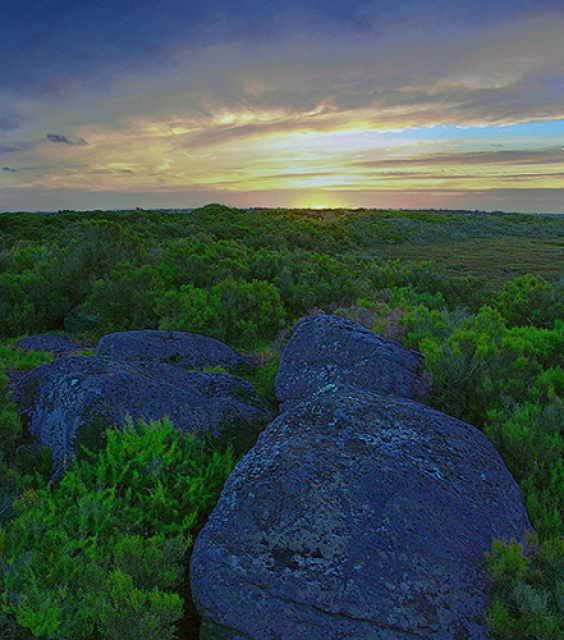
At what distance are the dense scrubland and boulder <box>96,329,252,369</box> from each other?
0.59 m

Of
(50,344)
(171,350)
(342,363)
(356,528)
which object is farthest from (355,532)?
(50,344)

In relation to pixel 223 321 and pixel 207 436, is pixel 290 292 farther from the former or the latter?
pixel 207 436

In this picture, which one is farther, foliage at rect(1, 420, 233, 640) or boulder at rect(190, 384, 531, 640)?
boulder at rect(190, 384, 531, 640)

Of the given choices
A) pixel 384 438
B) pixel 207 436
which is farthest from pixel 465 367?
pixel 207 436

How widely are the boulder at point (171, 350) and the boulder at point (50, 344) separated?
1.19m

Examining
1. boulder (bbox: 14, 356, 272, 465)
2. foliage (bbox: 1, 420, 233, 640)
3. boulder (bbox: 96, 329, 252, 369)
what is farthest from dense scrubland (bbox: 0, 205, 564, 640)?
boulder (bbox: 96, 329, 252, 369)

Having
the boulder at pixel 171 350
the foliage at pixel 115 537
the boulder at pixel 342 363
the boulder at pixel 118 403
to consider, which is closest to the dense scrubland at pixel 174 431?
the foliage at pixel 115 537

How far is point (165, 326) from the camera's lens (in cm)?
794

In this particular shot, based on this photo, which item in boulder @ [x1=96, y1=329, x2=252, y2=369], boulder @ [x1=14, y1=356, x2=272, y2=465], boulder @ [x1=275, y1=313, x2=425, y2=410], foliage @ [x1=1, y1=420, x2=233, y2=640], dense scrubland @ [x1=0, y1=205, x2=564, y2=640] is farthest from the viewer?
boulder @ [x1=96, y1=329, x2=252, y2=369]

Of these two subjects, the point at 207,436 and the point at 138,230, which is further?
the point at 138,230

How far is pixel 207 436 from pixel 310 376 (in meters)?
Result: 1.42

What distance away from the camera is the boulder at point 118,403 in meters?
4.03

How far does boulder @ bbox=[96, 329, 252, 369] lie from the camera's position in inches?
242

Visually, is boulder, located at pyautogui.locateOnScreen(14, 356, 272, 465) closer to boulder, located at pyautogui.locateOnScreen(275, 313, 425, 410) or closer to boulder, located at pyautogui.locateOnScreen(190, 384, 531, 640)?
boulder, located at pyautogui.locateOnScreen(275, 313, 425, 410)
